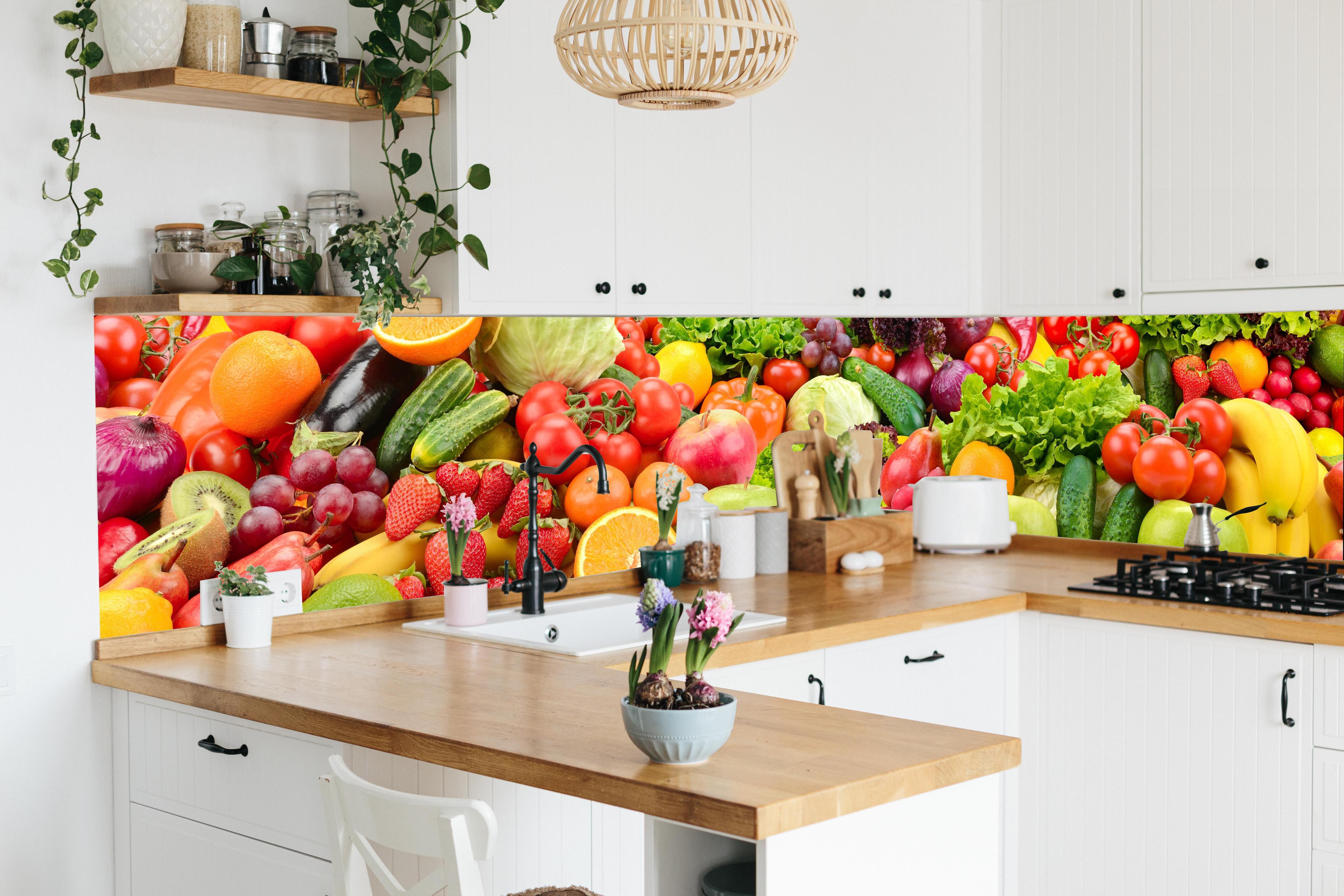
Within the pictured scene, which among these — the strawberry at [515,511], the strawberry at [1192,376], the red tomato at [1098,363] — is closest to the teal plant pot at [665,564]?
the strawberry at [515,511]

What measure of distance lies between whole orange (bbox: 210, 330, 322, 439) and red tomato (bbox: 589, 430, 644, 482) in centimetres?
85

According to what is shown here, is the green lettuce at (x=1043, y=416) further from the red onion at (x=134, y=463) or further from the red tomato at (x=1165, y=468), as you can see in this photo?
the red onion at (x=134, y=463)

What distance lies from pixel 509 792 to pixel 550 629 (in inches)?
34.4

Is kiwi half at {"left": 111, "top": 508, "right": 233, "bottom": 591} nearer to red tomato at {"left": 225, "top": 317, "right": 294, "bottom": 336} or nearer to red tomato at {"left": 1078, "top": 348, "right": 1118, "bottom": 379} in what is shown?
red tomato at {"left": 225, "top": 317, "right": 294, "bottom": 336}

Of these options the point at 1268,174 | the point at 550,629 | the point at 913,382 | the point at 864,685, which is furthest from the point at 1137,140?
the point at 550,629

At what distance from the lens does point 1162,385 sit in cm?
401

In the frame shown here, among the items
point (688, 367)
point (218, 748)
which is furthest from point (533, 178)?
point (218, 748)

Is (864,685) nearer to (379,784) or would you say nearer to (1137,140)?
(379,784)

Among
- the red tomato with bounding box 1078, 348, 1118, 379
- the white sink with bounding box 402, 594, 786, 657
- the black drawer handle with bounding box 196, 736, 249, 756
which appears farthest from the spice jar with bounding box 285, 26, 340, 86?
the red tomato with bounding box 1078, 348, 1118, 379

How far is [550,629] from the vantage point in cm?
304

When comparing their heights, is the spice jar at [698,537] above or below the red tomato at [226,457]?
below

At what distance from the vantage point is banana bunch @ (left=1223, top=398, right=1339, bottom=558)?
3.75 meters

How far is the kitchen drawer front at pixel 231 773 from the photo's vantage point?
225cm

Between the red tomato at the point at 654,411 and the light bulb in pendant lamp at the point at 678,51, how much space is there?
147 cm
